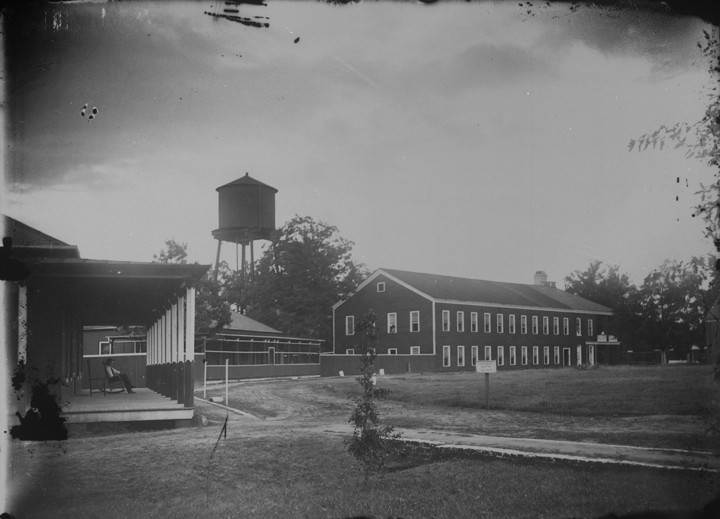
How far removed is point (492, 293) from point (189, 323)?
3935 centimetres

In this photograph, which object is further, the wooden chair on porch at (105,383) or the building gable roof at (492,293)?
the building gable roof at (492,293)

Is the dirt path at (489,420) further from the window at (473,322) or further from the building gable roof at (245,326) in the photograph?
the window at (473,322)

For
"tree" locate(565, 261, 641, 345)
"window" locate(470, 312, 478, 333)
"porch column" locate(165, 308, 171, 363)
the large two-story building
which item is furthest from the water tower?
"tree" locate(565, 261, 641, 345)

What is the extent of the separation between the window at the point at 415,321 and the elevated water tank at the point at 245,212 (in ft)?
55.8

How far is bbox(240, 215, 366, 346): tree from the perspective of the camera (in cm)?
3872

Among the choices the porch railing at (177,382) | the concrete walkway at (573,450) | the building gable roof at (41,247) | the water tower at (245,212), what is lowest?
the concrete walkway at (573,450)

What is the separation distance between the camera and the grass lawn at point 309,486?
695 cm

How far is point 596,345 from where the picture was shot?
59.2m

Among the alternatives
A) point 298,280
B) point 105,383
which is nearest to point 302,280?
point 298,280

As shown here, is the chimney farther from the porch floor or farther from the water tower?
the porch floor

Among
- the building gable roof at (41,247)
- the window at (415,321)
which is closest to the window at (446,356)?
the window at (415,321)

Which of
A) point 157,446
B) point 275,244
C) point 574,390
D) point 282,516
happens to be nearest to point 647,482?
point 282,516

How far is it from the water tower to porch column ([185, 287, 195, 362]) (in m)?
11.0

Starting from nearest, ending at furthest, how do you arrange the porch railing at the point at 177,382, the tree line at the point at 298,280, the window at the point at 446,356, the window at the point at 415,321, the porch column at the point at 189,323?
the porch column at the point at 189,323 < the porch railing at the point at 177,382 < the tree line at the point at 298,280 < the window at the point at 415,321 < the window at the point at 446,356
